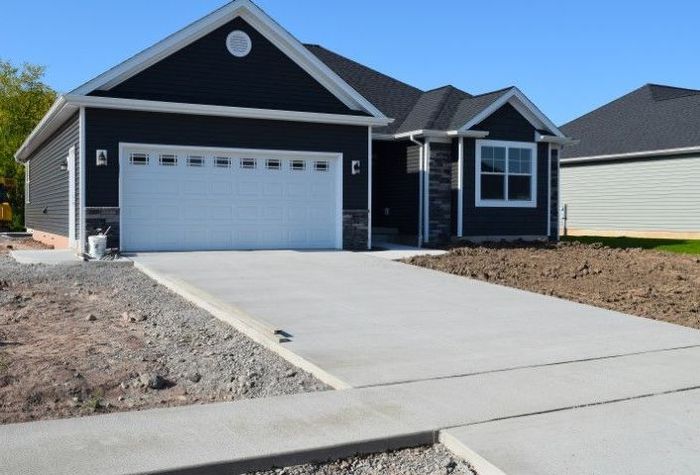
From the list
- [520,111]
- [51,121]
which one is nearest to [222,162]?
[51,121]

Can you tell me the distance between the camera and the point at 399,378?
20.4 ft

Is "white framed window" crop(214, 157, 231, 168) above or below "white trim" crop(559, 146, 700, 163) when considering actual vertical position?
below

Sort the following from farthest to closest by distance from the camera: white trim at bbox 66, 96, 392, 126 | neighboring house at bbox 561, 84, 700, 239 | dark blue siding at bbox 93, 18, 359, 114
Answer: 1. neighboring house at bbox 561, 84, 700, 239
2. dark blue siding at bbox 93, 18, 359, 114
3. white trim at bbox 66, 96, 392, 126

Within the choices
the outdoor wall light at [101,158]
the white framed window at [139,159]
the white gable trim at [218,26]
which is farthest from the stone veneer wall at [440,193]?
the outdoor wall light at [101,158]

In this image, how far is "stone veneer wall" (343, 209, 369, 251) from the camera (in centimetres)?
1800

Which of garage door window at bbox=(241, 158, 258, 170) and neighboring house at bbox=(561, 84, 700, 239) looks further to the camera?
neighboring house at bbox=(561, 84, 700, 239)

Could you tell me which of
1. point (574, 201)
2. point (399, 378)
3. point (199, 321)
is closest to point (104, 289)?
point (199, 321)

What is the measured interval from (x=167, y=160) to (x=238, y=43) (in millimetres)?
3243

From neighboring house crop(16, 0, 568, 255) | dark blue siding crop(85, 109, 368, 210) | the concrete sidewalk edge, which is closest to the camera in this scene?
the concrete sidewalk edge

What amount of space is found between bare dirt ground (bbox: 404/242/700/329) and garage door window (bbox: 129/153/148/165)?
6.18 metres

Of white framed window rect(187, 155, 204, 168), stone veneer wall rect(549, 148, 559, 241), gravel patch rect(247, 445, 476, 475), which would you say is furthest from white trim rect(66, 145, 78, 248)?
gravel patch rect(247, 445, 476, 475)

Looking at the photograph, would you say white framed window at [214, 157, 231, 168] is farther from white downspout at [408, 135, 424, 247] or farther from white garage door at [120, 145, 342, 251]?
white downspout at [408, 135, 424, 247]

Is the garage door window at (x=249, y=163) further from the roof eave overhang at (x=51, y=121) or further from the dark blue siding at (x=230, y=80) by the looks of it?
the roof eave overhang at (x=51, y=121)

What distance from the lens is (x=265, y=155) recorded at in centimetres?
1716
